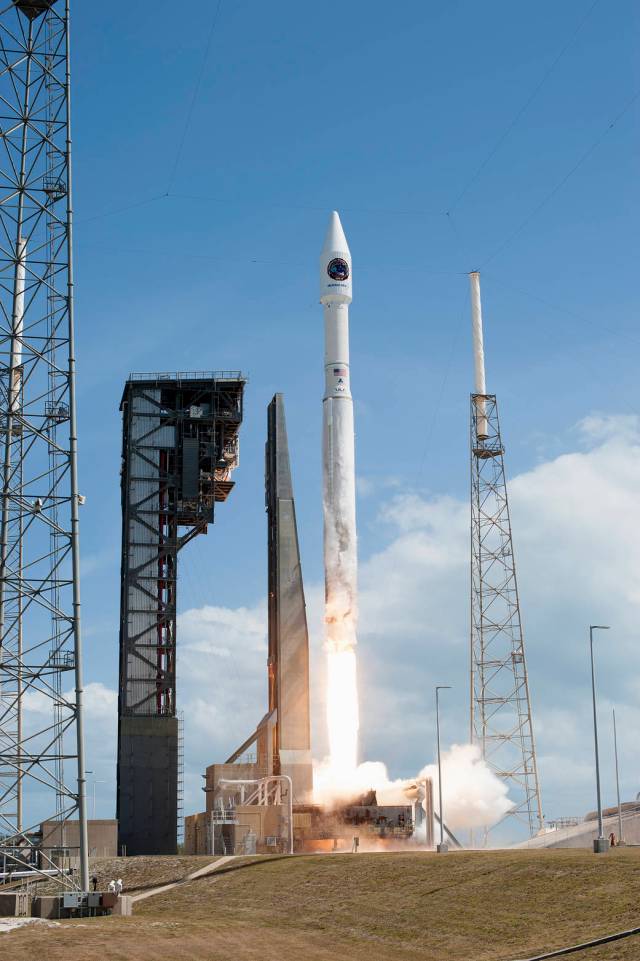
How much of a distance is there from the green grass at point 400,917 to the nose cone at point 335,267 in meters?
39.2

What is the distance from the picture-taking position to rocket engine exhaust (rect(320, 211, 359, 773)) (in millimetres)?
85750

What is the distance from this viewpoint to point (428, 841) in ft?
273

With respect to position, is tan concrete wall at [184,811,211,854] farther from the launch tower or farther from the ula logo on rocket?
the ula logo on rocket

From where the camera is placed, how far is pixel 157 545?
10219 centimetres

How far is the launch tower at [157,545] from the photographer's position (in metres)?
98.1

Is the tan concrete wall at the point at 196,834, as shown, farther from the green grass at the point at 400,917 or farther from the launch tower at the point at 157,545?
the green grass at the point at 400,917

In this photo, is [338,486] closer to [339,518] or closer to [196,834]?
[339,518]

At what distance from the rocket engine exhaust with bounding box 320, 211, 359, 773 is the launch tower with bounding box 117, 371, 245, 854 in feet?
62.0

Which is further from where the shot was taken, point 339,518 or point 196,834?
point 196,834

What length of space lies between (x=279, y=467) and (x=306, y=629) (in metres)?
12.3

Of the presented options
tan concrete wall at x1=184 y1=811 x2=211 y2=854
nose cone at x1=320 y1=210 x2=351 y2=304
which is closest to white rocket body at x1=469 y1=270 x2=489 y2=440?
nose cone at x1=320 y1=210 x2=351 y2=304

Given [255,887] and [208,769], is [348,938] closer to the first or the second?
[255,887]

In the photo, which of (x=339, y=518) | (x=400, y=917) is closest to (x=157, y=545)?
(x=339, y=518)

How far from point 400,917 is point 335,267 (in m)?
49.0
